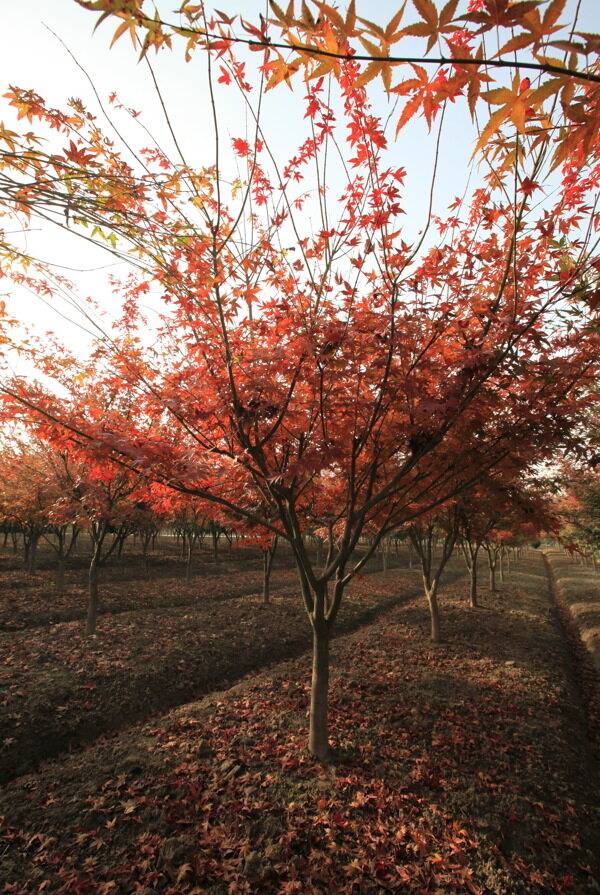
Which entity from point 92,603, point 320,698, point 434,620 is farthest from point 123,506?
point 434,620

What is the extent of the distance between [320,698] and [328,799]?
927 mm

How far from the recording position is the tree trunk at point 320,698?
4.76m

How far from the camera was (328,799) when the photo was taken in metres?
4.13

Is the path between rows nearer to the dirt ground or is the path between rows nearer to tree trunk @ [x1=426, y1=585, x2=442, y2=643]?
the dirt ground

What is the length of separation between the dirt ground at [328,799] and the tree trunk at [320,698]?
0.20m

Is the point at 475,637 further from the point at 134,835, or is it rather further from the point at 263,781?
the point at 134,835

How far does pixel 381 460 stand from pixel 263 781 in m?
3.90

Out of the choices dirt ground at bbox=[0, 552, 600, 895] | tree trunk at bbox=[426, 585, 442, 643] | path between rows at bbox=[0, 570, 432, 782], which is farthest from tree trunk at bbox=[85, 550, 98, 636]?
tree trunk at bbox=[426, 585, 442, 643]

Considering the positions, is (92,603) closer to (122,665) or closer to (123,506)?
(122,665)

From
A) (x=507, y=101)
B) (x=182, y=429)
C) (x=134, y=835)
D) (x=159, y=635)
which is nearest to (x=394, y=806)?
(x=134, y=835)

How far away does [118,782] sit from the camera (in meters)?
4.43

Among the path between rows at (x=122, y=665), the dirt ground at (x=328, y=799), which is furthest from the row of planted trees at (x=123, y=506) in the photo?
the dirt ground at (x=328, y=799)

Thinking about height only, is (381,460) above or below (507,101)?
below

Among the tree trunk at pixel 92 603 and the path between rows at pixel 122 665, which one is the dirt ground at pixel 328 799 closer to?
the path between rows at pixel 122 665
